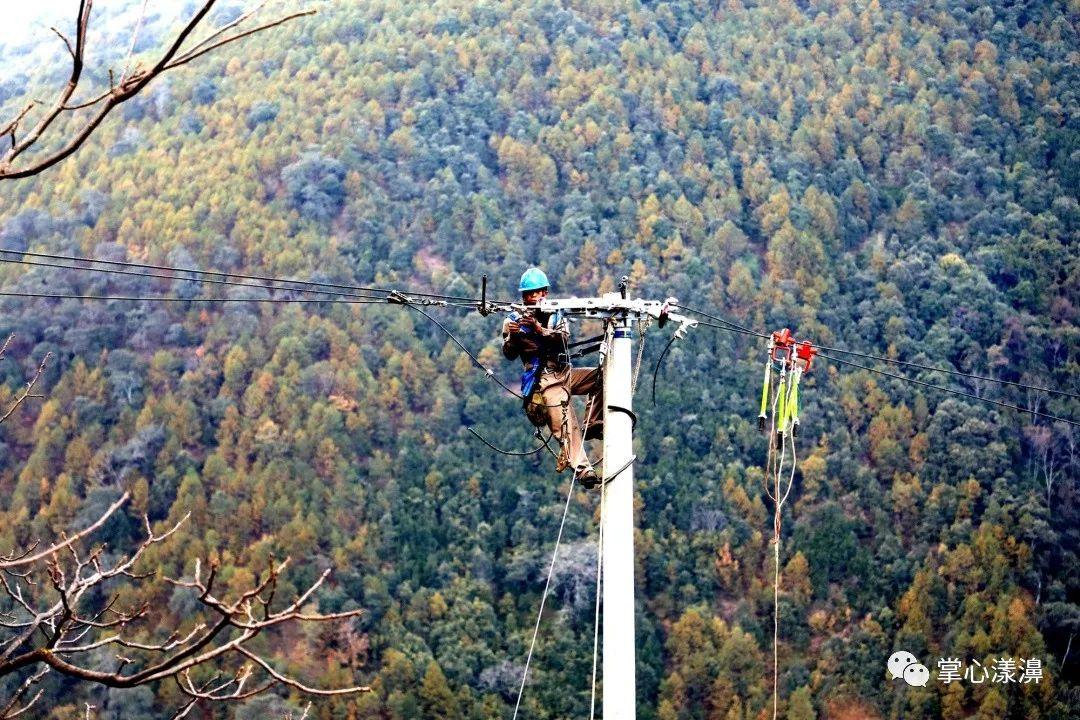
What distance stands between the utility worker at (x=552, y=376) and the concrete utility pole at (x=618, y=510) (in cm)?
53

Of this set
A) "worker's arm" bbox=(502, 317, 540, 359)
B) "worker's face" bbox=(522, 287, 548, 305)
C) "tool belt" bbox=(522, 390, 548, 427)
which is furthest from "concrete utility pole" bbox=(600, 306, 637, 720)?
"worker's face" bbox=(522, 287, 548, 305)

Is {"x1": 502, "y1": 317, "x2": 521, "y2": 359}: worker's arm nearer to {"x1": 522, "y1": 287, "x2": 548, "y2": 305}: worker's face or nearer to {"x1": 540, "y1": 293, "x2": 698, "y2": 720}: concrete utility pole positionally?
{"x1": 522, "y1": 287, "x2": 548, "y2": 305}: worker's face

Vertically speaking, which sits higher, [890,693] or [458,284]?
[458,284]

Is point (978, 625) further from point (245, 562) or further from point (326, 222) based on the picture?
point (326, 222)

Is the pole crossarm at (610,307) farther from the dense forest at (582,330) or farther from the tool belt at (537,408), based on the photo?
the dense forest at (582,330)

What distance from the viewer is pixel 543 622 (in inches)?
1841

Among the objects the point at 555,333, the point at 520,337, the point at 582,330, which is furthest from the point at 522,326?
the point at 582,330

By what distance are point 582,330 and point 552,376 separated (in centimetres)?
4800

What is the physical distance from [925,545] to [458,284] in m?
19.3

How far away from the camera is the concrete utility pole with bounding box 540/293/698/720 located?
25.9 ft

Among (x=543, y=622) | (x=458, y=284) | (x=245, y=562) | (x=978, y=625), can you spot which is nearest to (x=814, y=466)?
(x=978, y=625)

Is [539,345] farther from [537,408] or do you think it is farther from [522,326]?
[537,408]

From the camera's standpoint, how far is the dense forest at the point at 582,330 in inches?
1847

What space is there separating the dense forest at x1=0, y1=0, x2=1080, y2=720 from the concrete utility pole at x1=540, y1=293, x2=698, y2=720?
117 ft
